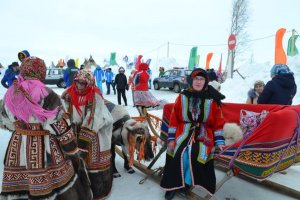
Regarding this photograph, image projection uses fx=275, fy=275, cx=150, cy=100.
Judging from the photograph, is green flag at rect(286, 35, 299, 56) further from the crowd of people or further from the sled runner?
the sled runner

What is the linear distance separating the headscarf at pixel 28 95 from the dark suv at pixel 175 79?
13781 millimetres

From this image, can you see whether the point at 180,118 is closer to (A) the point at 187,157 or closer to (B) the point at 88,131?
(A) the point at 187,157

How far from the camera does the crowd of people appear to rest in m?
2.01

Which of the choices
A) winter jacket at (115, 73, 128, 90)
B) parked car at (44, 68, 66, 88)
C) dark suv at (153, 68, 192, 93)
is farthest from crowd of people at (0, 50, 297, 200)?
parked car at (44, 68, 66, 88)

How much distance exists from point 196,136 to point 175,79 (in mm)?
13586

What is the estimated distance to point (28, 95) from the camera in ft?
6.45

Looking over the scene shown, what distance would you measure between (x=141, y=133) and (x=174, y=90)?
43.9 feet

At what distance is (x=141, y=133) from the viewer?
3.48m

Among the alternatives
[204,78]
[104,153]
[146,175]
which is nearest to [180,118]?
[204,78]

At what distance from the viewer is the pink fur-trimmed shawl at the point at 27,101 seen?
6.40 feet

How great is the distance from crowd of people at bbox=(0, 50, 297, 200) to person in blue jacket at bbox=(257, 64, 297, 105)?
1 cm

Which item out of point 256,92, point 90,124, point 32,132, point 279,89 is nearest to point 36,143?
point 32,132

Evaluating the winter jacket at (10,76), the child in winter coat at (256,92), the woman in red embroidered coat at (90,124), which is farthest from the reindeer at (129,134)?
the winter jacket at (10,76)

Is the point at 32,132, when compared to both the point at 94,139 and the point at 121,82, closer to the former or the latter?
the point at 94,139
